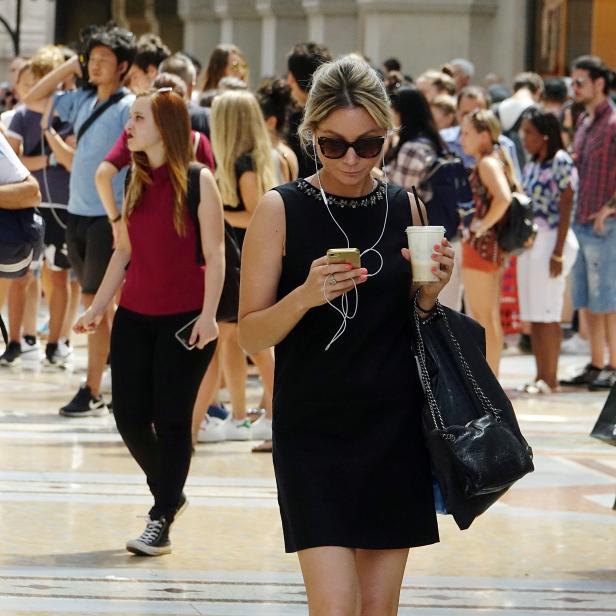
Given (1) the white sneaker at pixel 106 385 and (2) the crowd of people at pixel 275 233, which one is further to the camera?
(1) the white sneaker at pixel 106 385

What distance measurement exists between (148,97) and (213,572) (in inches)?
83.1

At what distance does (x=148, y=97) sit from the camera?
25.1 feet

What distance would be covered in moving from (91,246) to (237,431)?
5.27ft

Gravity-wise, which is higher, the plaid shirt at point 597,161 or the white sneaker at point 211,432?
the plaid shirt at point 597,161

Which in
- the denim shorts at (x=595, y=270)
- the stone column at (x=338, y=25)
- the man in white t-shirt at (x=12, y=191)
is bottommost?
the denim shorts at (x=595, y=270)

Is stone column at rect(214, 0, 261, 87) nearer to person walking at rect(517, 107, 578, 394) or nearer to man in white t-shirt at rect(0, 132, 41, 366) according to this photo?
person walking at rect(517, 107, 578, 394)

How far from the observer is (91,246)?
10.9 m

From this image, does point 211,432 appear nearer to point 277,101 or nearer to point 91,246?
point 91,246

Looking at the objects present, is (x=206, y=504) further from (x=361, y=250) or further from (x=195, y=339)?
(x=361, y=250)

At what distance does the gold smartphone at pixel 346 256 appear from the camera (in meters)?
4.34

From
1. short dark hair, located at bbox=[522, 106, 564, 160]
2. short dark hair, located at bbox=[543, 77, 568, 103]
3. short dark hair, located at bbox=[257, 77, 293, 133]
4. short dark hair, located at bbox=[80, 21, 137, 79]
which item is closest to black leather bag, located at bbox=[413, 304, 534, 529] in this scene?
short dark hair, located at bbox=[257, 77, 293, 133]

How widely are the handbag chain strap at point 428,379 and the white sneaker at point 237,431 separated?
5688 mm

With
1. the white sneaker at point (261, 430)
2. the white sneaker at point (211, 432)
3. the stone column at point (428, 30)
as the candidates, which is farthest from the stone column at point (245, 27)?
the white sneaker at point (211, 432)

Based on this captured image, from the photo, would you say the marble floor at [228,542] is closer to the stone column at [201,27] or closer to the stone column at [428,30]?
the stone column at [428,30]
